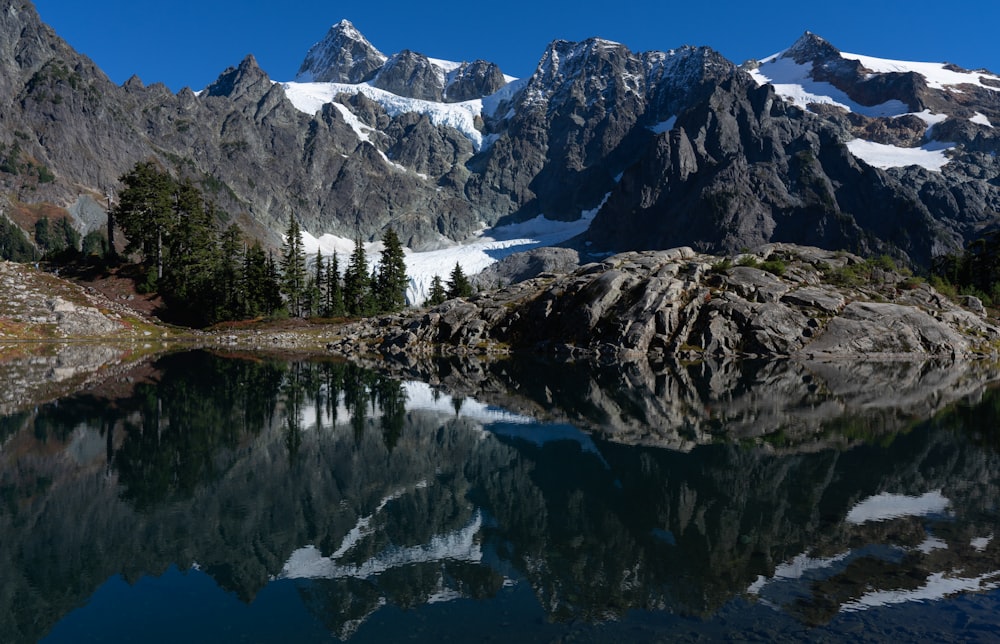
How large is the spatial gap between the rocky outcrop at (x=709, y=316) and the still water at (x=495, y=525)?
4725 cm

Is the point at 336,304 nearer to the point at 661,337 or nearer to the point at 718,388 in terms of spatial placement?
the point at 661,337

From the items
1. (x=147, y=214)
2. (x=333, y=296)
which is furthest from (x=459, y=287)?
(x=147, y=214)

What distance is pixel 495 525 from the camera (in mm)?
18141

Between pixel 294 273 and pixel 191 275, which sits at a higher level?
pixel 294 273

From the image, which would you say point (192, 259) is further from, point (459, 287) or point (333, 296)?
point (459, 287)

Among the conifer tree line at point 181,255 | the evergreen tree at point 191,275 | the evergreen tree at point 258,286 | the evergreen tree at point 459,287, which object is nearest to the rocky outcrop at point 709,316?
the evergreen tree at point 258,286

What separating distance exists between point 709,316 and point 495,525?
73.9 metres

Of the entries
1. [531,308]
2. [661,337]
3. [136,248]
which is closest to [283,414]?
[661,337]

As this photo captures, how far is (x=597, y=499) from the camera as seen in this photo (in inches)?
798

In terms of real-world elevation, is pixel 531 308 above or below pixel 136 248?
below

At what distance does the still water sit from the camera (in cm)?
1252

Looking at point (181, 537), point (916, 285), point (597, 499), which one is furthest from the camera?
point (916, 285)

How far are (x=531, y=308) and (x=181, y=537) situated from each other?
279 ft

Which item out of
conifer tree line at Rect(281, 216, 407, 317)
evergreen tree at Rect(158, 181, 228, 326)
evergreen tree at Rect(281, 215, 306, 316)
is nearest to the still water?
evergreen tree at Rect(158, 181, 228, 326)
